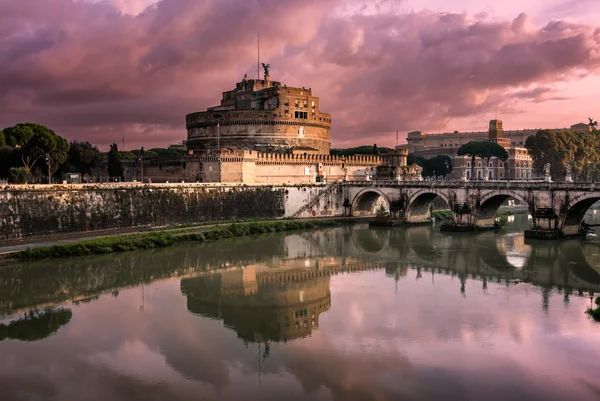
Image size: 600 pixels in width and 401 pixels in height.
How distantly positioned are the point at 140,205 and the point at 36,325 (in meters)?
16.3

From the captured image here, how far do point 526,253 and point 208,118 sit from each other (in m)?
29.0

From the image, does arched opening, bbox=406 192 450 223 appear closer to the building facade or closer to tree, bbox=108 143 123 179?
tree, bbox=108 143 123 179

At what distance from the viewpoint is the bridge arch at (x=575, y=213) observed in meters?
27.7

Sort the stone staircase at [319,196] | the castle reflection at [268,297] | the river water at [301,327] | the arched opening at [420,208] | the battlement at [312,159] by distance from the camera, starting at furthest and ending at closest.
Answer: the battlement at [312,159] < the stone staircase at [319,196] < the arched opening at [420,208] < the castle reflection at [268,297] < the river water at [301,327]

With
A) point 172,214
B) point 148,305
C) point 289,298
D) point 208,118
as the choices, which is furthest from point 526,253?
point 208,118

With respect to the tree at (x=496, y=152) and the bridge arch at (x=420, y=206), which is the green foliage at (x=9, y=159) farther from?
the tree at (x=496, y=152)

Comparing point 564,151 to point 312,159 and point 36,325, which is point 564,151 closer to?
point 312,159

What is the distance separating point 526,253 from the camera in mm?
25625

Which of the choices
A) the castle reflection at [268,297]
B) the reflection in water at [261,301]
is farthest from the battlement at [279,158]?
the reflection in water at [261,301]

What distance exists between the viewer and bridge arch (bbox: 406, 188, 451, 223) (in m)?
36.7

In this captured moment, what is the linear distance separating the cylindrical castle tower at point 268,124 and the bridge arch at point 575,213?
70.0 ft

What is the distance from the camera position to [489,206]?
33.7 metres

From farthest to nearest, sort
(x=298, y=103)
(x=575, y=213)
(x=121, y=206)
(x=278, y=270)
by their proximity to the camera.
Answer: (x=298, y=103) < (x=121, y=206) < (x=575, y=213) < (x=278, y=270)

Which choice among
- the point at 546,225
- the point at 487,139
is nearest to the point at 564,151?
the point at 546,225
